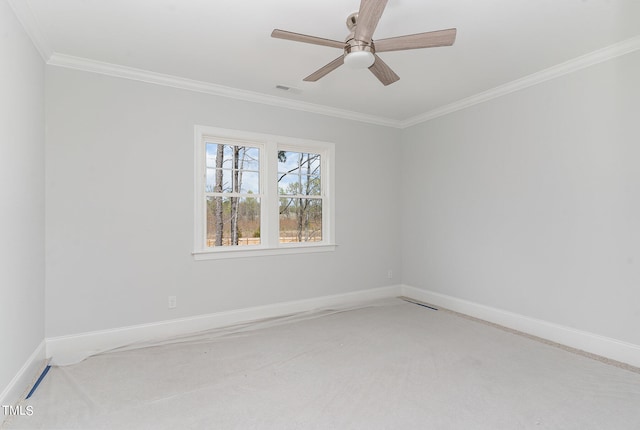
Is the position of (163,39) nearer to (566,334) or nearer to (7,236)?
(7,236)

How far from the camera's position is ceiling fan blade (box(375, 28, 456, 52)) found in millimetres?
2078

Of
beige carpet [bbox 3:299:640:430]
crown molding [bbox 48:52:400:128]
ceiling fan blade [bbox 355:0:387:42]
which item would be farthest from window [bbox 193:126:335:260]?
ceiling fan blade [bbox 355:0:387:42]

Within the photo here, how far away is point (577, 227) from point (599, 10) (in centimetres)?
177

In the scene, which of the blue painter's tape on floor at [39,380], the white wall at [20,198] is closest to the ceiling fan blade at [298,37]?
the white wall at [20,198]

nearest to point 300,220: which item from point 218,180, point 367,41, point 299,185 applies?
point 299,185

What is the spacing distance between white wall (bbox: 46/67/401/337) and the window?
0.12m

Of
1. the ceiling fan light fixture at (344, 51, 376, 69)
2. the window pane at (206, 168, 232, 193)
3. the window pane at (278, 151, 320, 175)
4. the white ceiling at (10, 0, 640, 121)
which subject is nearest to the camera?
the ceiling fan light fixture at (344, 51, 376, 69)

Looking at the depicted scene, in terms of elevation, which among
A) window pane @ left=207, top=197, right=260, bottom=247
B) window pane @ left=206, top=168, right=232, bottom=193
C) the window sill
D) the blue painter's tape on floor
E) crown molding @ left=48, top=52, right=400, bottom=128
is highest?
crown molding @ left=48, top=52, right=400, bottom=128

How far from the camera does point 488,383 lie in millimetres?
2465

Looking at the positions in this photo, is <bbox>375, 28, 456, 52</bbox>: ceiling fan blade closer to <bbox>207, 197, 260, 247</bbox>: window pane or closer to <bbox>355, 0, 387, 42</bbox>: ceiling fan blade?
<bbox>355, 0, 387, 42</bbox>: ceiling fan blade

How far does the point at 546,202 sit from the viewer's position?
11.0ft

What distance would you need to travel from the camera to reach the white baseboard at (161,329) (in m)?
2.96

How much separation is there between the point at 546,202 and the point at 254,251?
311 centimetres

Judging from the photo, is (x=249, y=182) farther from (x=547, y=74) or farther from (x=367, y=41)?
(x=547, y=74)
